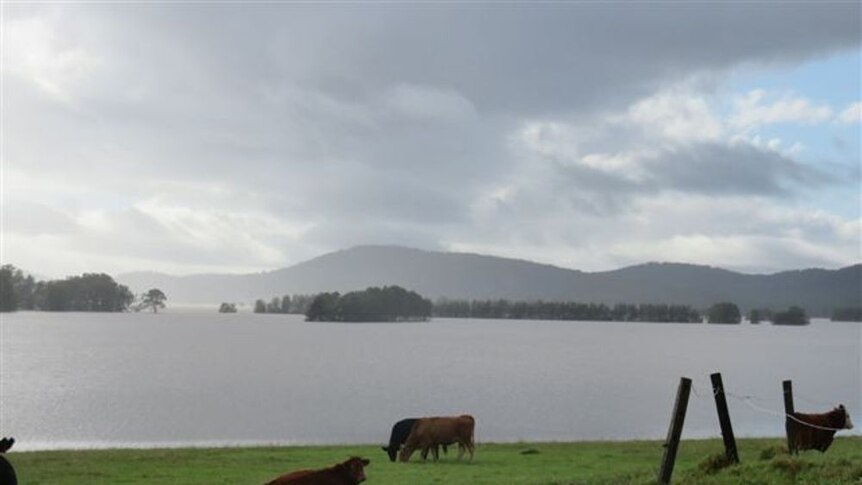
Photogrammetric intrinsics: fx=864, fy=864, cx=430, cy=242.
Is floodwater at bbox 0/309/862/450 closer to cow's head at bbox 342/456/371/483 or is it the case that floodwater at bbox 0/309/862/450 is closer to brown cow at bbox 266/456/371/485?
cow's head at bbox 342/456/371/483

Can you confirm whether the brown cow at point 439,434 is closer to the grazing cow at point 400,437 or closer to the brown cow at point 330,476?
the grazing cow at point 400,437

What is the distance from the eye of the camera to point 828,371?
94438mm

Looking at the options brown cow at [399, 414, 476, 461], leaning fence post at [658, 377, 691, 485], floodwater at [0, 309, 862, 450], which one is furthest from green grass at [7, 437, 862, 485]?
floodwater at [0, 309, 862, 450]

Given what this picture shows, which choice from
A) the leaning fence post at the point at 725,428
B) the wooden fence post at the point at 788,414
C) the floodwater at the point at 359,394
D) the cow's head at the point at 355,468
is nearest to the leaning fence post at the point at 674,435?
the leaning fence post at the point at 725,428

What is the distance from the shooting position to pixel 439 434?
86.2ft

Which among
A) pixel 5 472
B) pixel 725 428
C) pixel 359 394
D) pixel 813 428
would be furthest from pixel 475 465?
pixel 359 394

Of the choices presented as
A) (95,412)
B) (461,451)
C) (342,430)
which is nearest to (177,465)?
(461,451)

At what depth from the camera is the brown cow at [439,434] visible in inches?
1033

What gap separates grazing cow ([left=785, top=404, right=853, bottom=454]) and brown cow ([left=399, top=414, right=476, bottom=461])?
1122cm

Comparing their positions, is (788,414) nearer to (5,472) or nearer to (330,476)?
(330,476)

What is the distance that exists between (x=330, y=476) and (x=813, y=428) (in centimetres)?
964

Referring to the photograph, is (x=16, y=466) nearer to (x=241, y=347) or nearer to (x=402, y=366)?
(x=402, y=366)

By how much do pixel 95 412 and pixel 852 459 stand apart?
43.9 metres

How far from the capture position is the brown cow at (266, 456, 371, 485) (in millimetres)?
13000
